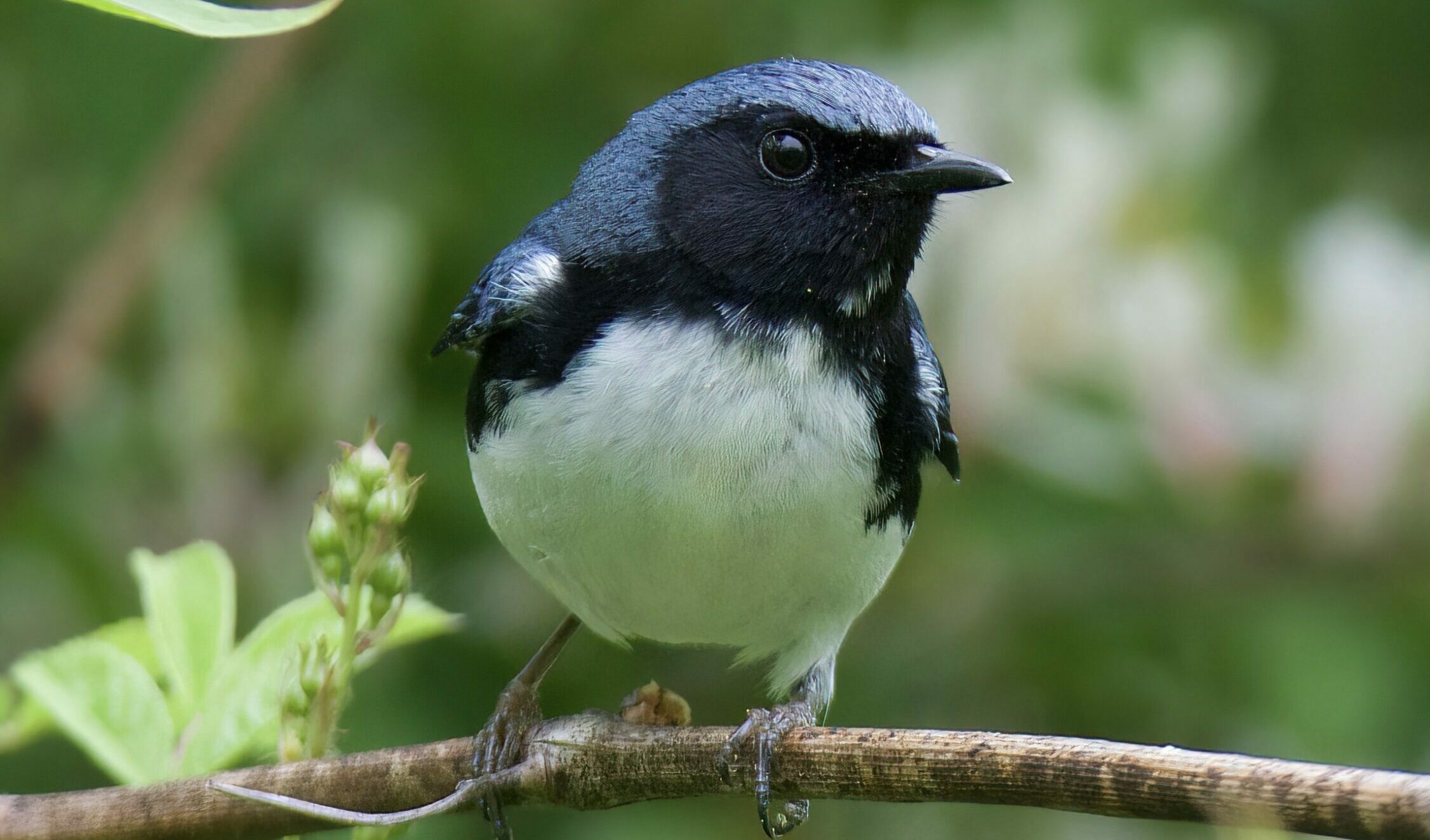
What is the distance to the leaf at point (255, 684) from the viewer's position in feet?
7.04

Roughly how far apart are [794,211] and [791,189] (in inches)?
Answer: 2.3

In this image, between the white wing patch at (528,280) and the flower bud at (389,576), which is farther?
the white wing patch at (528,280)

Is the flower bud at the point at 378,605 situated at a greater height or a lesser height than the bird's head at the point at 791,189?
lesser

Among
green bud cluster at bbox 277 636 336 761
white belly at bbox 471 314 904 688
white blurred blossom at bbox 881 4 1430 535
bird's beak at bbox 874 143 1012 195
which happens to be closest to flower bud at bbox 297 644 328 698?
green bud cluster at bbox 277 636 336 761

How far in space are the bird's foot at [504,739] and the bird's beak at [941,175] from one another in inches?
49.0

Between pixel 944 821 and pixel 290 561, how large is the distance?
6.63ft

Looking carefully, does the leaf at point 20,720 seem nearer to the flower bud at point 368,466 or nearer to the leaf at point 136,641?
the leaf at point 136,641

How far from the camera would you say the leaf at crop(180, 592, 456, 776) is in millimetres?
2145

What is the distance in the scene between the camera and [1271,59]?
488cm

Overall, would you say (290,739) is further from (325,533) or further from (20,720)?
(20,720)

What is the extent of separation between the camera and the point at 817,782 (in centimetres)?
202

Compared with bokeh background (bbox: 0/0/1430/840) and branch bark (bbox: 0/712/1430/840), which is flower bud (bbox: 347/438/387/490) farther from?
bokeh background (bbox: 0/0/1430/840)

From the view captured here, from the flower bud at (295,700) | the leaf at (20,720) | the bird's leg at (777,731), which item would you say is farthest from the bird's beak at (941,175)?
the leaf at (20,720)

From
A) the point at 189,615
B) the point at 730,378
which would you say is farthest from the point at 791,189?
the point at 189,615
